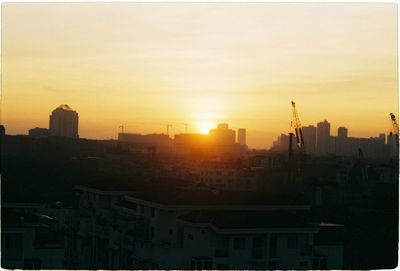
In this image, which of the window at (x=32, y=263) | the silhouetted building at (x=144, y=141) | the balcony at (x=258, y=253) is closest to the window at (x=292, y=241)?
the balcony at (x=258, y=253)

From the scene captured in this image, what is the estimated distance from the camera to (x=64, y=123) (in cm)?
1582

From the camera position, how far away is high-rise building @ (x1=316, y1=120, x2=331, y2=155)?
25.6 m

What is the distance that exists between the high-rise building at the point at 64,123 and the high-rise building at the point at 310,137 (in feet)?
39.4

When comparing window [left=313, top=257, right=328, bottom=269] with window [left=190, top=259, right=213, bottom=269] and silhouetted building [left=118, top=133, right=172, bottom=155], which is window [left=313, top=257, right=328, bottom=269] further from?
silhouetted building [left=118, top=133, right=172, bottom=155]

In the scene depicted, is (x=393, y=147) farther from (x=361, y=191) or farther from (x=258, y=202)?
(x=258, y=202)

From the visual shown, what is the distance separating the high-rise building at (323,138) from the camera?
25.6 m

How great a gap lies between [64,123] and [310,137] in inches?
586

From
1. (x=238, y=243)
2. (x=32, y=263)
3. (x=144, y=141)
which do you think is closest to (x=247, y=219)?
(x=238, y=243)

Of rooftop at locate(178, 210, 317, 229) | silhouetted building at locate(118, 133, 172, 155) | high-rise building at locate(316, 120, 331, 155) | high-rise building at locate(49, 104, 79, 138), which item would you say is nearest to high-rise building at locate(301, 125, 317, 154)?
high-rise building at locate(316, 120, 331, 155)

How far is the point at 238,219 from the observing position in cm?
650

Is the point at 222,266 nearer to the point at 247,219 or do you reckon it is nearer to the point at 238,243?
the point at 238,243

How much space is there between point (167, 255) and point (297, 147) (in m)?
22.5

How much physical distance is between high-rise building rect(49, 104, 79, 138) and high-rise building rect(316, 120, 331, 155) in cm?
1126

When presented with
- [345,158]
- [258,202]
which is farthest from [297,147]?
[258,202]
